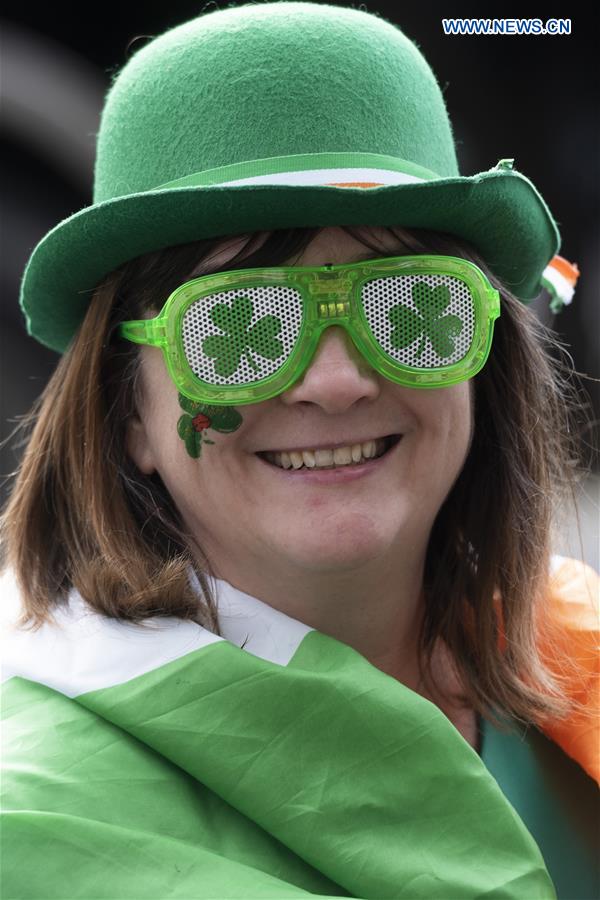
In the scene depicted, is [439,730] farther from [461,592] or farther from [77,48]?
[77,48]

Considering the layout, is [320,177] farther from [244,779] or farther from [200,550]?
[244,779]

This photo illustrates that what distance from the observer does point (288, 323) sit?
6.16ft

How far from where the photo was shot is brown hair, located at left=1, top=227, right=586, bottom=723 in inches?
78.7

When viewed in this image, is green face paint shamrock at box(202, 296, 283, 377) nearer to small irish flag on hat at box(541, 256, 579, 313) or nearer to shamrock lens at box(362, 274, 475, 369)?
shamrock lens at box(362, 274, 475, 369)

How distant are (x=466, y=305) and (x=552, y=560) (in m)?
0.98

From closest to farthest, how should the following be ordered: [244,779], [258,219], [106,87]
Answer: [244,779], [258,219], [106,87]

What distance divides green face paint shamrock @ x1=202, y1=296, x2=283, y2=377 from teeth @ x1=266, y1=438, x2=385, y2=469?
19 centimetres

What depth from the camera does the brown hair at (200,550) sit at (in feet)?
6.56

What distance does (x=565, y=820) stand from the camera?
2.21m

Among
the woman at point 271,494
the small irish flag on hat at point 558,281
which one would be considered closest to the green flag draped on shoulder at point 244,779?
the woman at point 271,494

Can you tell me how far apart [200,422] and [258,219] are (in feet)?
1.28

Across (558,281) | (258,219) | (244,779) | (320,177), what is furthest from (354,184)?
(244,779)

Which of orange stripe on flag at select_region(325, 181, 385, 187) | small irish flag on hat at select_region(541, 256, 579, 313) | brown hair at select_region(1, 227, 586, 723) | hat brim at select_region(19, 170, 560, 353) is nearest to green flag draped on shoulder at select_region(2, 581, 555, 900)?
brown hair at select_region(1, 227, 586, 723)

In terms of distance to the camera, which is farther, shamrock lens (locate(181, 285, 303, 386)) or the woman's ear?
the woman's ear
